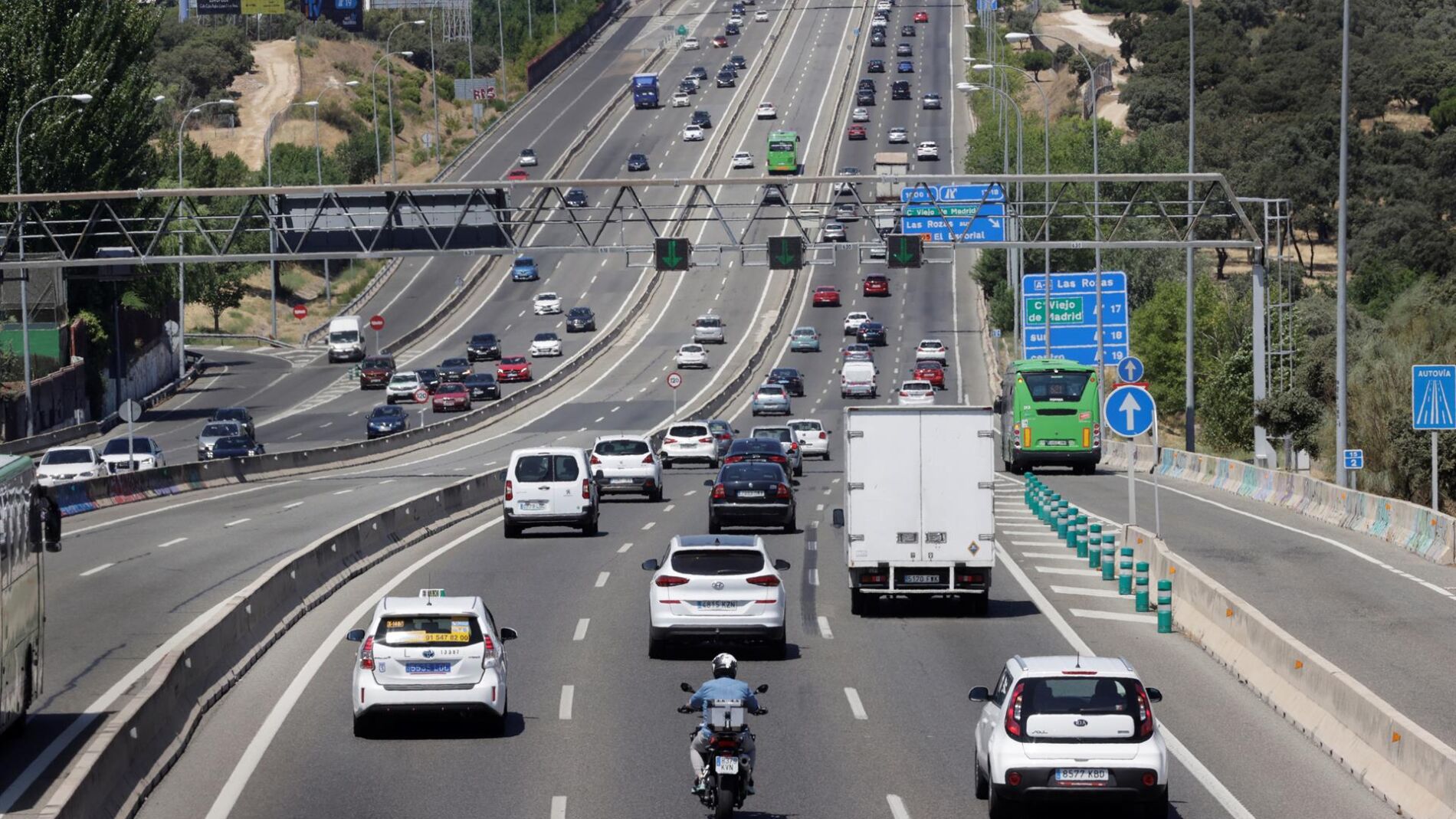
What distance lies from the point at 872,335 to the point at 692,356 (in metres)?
10.8

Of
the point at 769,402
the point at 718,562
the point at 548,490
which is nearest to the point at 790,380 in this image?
the point at 769,402

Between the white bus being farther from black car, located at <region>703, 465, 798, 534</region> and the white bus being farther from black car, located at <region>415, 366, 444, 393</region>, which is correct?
black car, located at <region>415, 366, 444, 393</region>

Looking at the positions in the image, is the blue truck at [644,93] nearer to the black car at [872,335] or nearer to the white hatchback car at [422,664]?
the black car at [872,335]

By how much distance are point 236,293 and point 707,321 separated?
104 feet

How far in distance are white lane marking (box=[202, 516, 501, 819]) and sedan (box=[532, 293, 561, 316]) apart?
73.5 m

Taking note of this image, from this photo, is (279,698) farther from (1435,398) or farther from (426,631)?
(1435,398)

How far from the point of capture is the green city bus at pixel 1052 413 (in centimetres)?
5606

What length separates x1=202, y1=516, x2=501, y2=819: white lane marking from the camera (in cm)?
1653

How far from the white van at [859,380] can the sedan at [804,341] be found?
1452 cm

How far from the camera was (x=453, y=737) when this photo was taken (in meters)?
19.7

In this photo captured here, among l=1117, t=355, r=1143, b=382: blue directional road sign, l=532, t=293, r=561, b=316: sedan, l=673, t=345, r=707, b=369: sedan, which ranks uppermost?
l=532, t=293, r=561, b=316: sedan

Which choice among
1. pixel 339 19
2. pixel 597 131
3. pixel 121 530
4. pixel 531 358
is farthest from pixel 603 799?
pixel 339 19

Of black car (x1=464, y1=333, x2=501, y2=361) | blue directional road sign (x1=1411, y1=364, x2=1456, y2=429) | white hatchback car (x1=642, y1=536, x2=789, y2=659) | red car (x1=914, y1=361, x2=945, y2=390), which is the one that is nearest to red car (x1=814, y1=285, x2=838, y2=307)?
red car (x1=914, y1=361, x2=945, y2=390)

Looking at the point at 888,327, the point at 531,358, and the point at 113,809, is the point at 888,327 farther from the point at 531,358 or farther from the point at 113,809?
the point at 113,809
